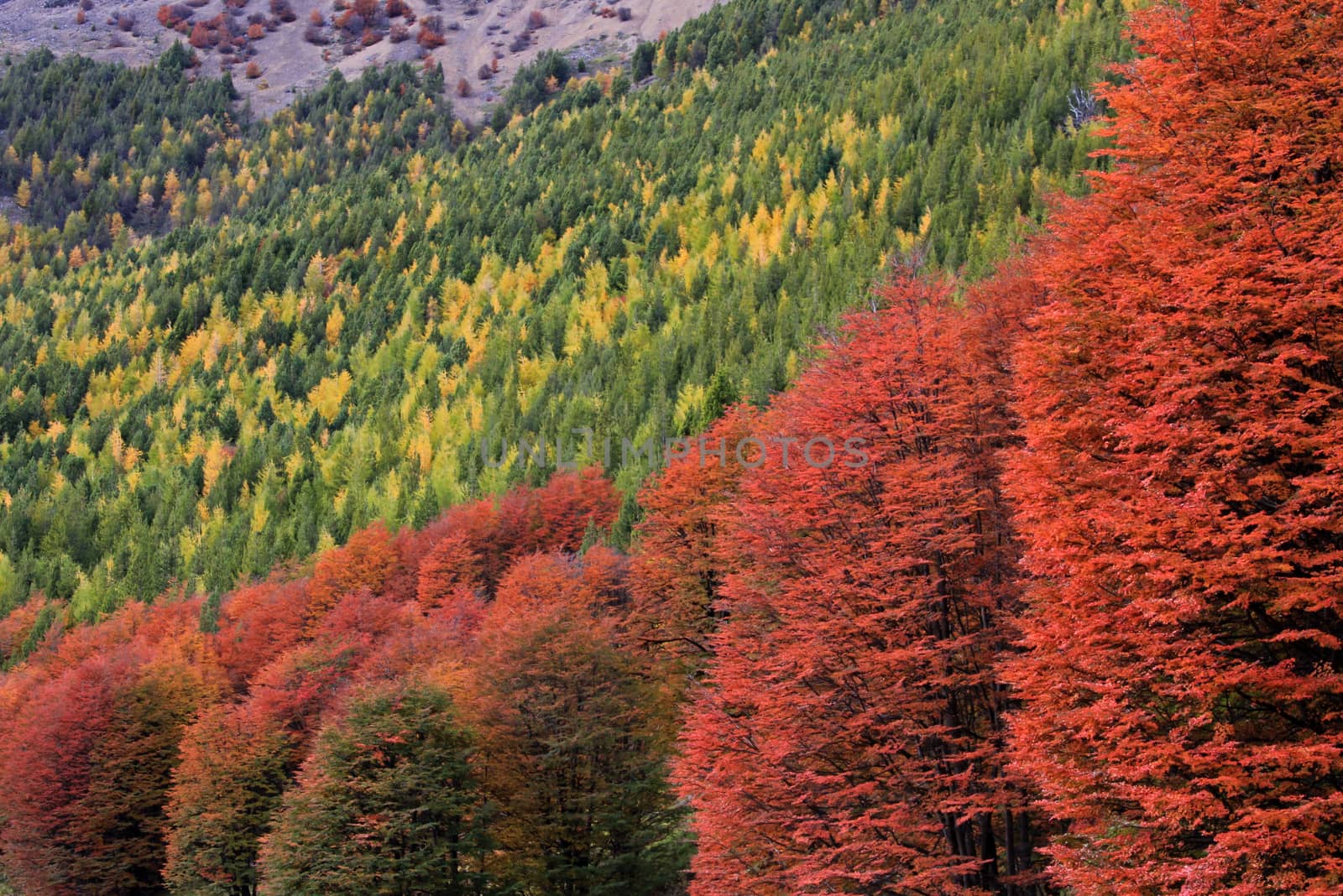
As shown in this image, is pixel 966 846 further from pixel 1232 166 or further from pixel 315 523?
pixel 315 523

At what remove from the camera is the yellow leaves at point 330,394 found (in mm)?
142750

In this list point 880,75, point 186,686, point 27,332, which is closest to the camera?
point 186,686

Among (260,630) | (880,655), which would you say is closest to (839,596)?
(880,655)

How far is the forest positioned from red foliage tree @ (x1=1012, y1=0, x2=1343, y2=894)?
0.08 meters

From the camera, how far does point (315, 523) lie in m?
113

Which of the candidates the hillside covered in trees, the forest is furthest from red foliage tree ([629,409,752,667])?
the hillside covered in trees

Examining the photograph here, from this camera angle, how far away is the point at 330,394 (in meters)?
145

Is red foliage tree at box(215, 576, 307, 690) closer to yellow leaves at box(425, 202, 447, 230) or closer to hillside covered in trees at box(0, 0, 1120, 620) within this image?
hillside covered in trees at box(0, 0, 1120, 620)

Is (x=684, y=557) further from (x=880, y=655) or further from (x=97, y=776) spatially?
(x=97, y=776)

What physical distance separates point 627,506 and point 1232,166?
5867 cm

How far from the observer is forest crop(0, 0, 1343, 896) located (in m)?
15.7

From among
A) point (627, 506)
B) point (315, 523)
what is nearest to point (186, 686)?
point (627, 506)

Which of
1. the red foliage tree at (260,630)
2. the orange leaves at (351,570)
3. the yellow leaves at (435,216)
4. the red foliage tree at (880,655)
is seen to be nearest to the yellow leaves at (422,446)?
the orange leaves at (351,570)

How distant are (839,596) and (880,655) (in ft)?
7.00
